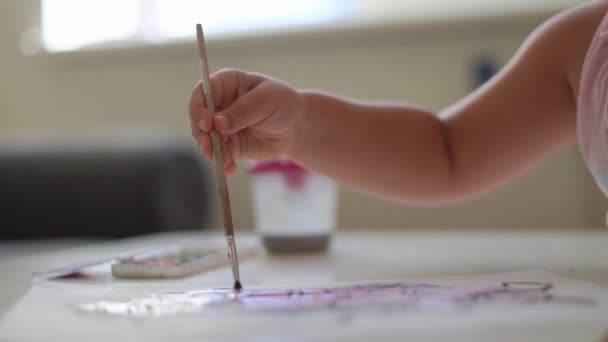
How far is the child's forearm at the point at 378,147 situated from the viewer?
677mm

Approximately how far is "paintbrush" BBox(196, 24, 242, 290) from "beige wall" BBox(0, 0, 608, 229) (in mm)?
1094

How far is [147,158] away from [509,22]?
0.82 metres

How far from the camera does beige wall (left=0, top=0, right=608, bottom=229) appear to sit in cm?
151

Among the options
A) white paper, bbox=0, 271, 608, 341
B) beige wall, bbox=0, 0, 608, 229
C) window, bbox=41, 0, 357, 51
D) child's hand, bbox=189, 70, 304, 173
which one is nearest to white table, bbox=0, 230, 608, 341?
white paper, bbox=0, 271, 608, 341

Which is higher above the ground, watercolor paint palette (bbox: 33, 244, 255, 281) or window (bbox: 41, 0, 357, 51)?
window (bbox: 41, 0, 357, 51)

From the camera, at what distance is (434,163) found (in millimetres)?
745

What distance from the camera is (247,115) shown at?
1.85 ft

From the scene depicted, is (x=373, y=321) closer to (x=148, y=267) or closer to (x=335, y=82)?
(x=148, y=267)

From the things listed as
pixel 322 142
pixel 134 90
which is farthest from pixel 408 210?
pixel 322 142

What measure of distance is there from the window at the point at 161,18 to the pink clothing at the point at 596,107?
3.38 ft

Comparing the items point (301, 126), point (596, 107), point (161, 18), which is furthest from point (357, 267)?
point (161, 18)

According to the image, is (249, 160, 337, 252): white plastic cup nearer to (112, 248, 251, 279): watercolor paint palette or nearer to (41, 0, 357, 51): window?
(112, 248, 251, 279): watercolor paint palette

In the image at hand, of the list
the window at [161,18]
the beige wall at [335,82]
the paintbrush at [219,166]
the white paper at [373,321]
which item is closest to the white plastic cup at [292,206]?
the paintbrush at [219,166]

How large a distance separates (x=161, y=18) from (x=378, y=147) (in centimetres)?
122
